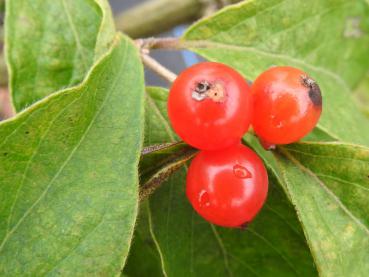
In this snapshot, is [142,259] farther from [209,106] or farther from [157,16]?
[157,16]

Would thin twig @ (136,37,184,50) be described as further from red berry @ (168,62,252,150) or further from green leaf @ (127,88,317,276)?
red berry @ (168,62,252,150)

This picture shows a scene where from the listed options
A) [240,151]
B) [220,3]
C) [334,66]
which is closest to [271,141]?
[240,151]

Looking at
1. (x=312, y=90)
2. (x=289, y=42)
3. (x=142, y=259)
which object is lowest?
(x=142, y=259)

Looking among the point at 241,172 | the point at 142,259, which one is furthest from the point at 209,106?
the point at 142,259

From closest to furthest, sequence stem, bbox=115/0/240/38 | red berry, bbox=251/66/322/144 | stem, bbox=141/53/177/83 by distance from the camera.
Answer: red berry, bbox=251/66/322/144 → stem, bbox=141/53/177/83 → stem, bbox=115/0/240/38

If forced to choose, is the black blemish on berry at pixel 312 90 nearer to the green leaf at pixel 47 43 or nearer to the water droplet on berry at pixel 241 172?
the water droplet on berry at pixel 241 172

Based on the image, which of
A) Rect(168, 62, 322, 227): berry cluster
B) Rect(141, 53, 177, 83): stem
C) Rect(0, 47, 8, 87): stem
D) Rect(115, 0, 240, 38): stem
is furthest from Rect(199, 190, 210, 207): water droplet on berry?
Rect(0, 47, 8, 87): stem

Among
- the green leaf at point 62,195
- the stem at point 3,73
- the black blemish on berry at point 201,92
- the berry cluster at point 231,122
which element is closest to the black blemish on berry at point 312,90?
the berry cluster at point 231,122
